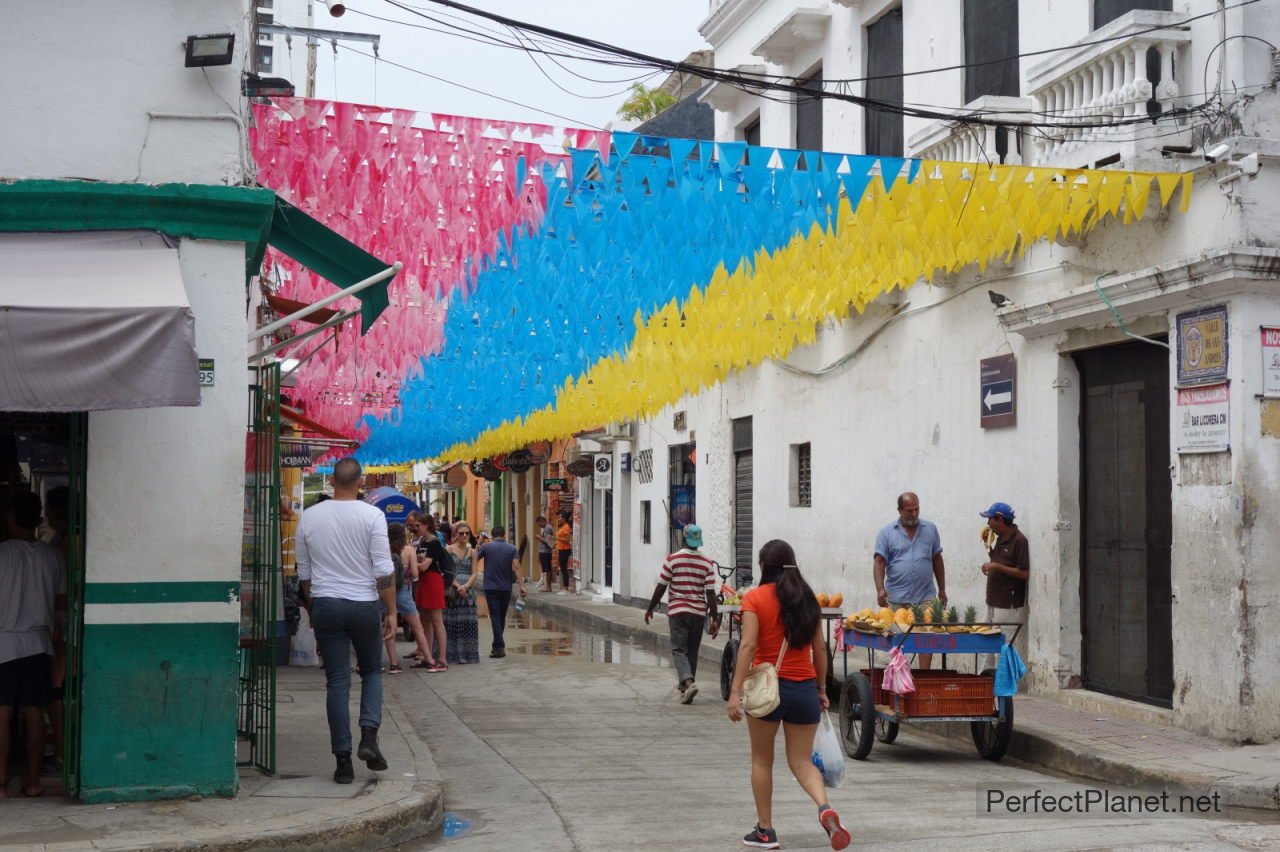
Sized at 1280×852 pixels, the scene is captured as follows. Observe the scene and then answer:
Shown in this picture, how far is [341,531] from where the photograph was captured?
804 centimetres

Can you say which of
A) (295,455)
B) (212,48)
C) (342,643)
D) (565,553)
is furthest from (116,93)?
(565,553)

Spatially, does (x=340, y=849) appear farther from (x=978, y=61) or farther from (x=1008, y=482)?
(x=978, y=61)

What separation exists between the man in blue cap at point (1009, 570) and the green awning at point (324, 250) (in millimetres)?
6200

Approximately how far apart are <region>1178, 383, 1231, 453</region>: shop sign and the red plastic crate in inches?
97.2

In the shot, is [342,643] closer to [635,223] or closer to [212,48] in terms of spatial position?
[212,48]

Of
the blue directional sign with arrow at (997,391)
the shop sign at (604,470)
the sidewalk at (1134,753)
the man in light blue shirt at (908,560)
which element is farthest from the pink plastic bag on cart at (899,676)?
the shop sign at (604,470)

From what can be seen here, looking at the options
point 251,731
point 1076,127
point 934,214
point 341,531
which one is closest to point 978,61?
point 1076,127

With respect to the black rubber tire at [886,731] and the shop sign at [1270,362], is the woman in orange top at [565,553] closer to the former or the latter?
the black rubber tire at [886,731]

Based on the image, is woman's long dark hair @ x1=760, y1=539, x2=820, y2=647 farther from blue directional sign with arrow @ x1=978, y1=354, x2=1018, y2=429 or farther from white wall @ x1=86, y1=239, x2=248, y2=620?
blue directional sign with arrow @ x1=978, y1=354, x2=1018, y2=429

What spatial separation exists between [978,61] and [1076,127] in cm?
329

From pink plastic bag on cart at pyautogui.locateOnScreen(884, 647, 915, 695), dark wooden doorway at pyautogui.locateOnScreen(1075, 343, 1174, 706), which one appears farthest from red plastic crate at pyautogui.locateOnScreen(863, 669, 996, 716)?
dark wooden doorway at pyautogui.locateOnScreen(1075, 343, 1174, 706)

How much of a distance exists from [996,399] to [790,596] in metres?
7.04

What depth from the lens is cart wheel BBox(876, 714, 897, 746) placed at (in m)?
10.4

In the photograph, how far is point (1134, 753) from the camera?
9.39 metres
